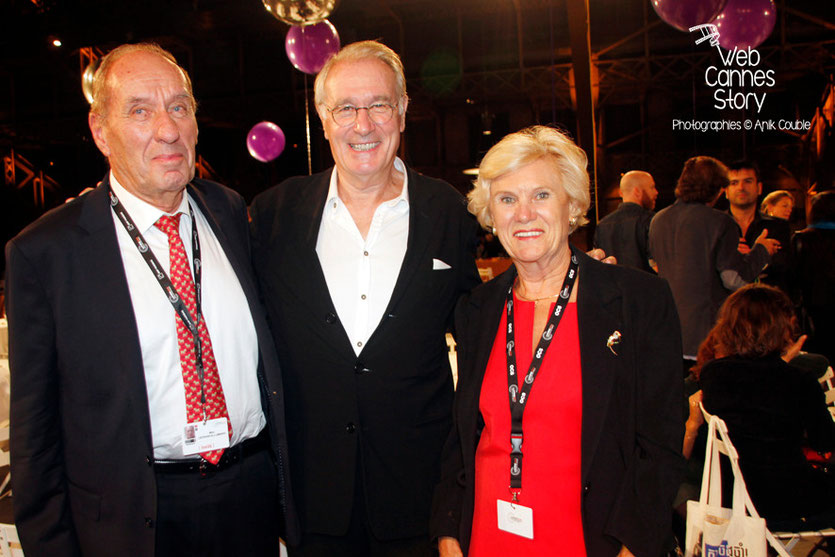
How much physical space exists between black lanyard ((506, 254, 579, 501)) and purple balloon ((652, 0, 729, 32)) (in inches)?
138

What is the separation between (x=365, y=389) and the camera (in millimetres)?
1845

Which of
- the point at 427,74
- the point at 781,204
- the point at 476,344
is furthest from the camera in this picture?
the point at 427,74

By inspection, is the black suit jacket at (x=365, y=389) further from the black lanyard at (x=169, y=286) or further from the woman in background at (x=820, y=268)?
the woman in background at (x=820, y=268)

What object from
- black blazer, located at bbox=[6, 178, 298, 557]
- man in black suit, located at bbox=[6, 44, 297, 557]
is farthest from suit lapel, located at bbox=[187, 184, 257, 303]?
black blazer, located at bbox=[6, 178, 298, 557]

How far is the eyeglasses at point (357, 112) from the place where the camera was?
6.56ft

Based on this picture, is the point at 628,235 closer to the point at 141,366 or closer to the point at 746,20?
the point at 746,20

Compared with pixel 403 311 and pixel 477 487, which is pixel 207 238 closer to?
Answer: pixel 403 311

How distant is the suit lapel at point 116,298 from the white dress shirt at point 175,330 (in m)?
0.04

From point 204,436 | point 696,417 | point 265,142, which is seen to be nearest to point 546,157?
point 204,436

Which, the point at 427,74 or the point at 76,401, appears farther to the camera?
the point at 427,74

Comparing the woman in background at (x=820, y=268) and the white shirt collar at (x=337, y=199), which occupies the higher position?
the white shirt collar at (x=337, y=199)

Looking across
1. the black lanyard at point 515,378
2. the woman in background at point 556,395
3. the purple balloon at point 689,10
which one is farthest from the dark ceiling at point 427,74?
the black lanyard at point 515,378

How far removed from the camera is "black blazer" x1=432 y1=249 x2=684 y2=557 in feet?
5.03

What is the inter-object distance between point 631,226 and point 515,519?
3.51 m
